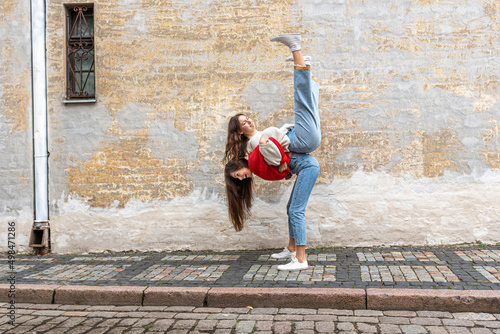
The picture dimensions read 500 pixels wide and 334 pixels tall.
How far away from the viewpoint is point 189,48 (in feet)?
20.6

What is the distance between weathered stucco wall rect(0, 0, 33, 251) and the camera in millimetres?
6402

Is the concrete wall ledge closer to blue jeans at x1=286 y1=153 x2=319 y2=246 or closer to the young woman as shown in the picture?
the young woman

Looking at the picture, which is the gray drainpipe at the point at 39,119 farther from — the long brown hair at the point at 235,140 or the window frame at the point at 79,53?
the long brown hair at the point at 235,140

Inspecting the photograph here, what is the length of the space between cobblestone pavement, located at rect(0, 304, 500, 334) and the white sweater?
59.4 inches

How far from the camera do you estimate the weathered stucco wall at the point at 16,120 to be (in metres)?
6.40

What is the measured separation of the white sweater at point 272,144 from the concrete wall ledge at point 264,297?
4.34ft

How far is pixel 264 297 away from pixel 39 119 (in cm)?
439

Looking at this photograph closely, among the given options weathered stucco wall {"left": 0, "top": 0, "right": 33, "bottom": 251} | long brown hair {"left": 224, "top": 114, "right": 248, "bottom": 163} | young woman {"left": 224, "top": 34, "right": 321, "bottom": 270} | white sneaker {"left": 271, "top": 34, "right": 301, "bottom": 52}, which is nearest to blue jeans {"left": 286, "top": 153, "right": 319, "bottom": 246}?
young woman {"left": 224, "top": 34, "right": 321, "bottom": 270}

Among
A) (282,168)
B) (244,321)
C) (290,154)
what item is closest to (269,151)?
(282,168)

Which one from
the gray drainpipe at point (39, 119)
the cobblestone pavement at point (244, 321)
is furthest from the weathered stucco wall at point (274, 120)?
the cobblestone pavement at point (244, 321)

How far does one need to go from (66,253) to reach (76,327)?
304 centimetres

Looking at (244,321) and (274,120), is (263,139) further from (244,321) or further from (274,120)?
(244,321)

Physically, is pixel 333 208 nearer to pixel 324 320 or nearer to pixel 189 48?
pixel 324 320

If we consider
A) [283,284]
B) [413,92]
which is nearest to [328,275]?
[283,284]
